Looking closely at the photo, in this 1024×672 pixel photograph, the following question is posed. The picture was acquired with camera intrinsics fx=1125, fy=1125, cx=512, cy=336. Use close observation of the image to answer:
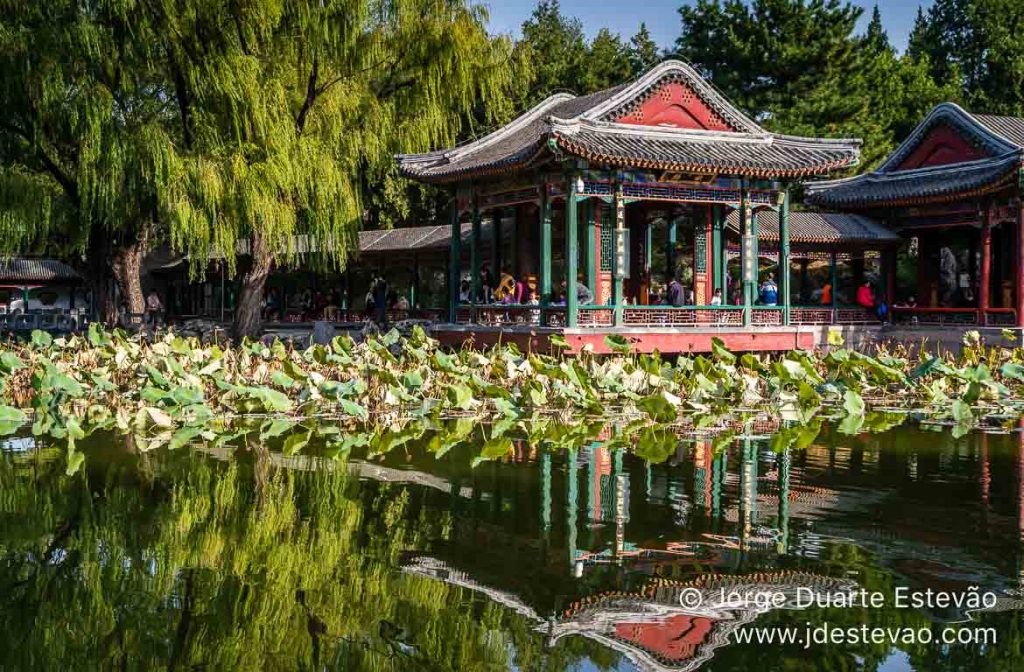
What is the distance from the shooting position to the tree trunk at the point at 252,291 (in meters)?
20.2

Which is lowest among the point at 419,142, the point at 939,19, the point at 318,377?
the point at 318,377

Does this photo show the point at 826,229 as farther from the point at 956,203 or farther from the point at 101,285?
the point at 101,285

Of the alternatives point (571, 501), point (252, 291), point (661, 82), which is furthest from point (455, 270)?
point (571, 501)

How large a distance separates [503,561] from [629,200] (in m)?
13.5

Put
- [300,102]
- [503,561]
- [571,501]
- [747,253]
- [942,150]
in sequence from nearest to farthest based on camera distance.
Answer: [503,561] → [571,501] → [300,102] → [747,253] → [942,150]

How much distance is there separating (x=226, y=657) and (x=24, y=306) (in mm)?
39639

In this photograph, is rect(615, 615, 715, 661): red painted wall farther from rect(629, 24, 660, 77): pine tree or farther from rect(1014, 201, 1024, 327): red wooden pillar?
rect(629, 24, 660, 77): pine tree

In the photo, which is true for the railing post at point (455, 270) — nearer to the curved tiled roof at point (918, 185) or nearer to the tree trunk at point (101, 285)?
the tree trunk at point (101, 285)

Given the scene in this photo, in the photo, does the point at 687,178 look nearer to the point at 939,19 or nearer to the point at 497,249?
the point at 497,249

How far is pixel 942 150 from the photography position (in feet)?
79.6

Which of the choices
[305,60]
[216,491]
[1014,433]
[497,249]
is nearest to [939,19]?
[497,249]

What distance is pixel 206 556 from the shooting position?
20.5 ft
